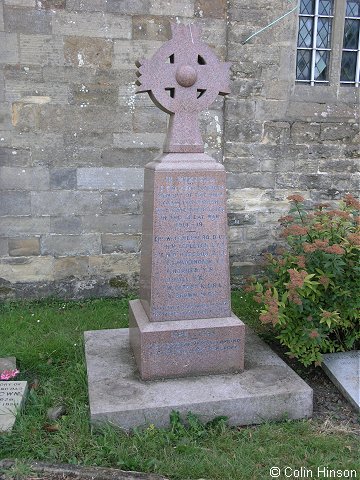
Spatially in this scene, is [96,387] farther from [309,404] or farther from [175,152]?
[175,152]

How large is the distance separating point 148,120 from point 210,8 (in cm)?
139

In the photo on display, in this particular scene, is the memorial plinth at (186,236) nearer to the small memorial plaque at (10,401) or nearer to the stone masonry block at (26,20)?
the small memorial plaque at (10,401)

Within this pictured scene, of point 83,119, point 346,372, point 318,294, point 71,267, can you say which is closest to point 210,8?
point 83,119

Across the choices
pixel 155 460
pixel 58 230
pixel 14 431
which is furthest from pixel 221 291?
pixel 58 230

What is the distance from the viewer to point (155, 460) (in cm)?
256

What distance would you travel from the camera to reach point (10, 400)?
315cm

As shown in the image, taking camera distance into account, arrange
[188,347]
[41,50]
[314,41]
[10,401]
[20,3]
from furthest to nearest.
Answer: [314,41] < [41,50] < [20,3] < [188,347] < [10,401]

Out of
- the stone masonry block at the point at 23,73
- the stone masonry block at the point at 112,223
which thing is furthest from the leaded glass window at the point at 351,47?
the stone masonry block at the point at 23,73

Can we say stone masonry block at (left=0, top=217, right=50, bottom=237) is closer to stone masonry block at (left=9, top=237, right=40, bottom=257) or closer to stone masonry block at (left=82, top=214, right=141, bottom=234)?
stone masonry block at (left=9, top=237, right=40, bottom=257)

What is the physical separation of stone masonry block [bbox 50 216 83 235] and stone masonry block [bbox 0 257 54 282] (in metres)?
0.34

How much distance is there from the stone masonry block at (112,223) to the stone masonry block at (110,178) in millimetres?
331

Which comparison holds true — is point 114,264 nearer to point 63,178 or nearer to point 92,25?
point 63,178

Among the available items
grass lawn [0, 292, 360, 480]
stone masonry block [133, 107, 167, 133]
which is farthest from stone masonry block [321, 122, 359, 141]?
grass lawn [0, 292, 360, 480]

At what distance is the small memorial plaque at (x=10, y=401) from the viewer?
2943 millimetres
